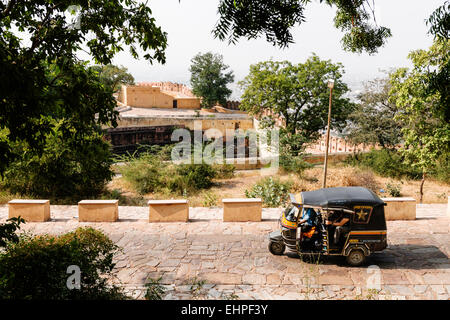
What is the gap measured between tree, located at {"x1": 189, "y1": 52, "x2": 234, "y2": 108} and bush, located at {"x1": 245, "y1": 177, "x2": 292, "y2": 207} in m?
31.4

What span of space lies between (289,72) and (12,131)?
2322cm

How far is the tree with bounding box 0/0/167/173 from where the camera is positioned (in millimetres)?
4844

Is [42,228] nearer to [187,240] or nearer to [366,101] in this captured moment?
[187,240]

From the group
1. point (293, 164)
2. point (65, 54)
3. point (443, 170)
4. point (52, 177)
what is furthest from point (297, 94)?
point (65, 54)

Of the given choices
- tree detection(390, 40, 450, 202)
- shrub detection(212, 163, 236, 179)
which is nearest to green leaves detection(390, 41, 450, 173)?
tree detection(390, 40, 450, 202)

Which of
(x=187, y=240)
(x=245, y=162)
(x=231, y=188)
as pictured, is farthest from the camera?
(x=245, y=162)

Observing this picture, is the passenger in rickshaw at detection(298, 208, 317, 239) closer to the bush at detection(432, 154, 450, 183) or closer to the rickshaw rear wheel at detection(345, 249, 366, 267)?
the rickshaw rear wheel at detection(345, 249, 366, 267)

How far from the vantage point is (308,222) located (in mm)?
8023

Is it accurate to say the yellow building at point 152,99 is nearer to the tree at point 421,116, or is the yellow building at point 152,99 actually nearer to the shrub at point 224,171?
the shrub at point 224,171

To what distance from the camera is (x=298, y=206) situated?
805 centimetres

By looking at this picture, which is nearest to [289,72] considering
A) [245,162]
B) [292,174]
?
[245,162]

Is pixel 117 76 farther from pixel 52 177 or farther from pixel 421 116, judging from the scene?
pixel 421 116

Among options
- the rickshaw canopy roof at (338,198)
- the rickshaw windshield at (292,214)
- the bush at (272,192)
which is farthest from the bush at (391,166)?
A: the rickshaw windshield at (292,214)

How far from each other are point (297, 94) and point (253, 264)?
1952cm
